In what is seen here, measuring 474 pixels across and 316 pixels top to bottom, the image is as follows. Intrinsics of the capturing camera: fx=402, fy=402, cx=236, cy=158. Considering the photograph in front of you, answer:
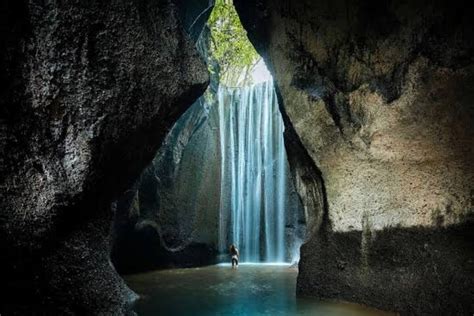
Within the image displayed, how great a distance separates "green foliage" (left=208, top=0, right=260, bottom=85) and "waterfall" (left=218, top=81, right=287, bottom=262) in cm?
193

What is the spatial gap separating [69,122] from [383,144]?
14.6ft

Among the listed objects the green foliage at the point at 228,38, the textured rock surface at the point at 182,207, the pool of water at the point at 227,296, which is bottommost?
the pool of water at the point at 227,296

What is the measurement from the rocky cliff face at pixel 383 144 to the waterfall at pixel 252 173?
6742 mm

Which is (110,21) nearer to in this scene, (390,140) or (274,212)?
(390,140)

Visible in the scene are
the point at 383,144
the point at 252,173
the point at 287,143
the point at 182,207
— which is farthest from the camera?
the point at 252,173

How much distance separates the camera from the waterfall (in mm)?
14445

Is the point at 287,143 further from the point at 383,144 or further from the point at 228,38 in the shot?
the point at 228,38

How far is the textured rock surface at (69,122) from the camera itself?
13.7ft

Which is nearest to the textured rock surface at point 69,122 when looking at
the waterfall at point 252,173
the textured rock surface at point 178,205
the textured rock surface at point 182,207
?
the textured rock surface at point 178,205

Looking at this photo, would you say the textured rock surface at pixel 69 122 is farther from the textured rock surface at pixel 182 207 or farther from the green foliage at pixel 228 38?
the green foliage at pixel 228 38

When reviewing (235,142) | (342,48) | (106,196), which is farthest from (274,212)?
(106,196)

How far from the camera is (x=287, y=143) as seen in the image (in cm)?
830

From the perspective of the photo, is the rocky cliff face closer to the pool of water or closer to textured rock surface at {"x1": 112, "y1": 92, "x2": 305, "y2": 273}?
the pool of water

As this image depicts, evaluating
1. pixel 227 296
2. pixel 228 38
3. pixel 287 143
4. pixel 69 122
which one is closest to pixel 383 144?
pixel 287 143
